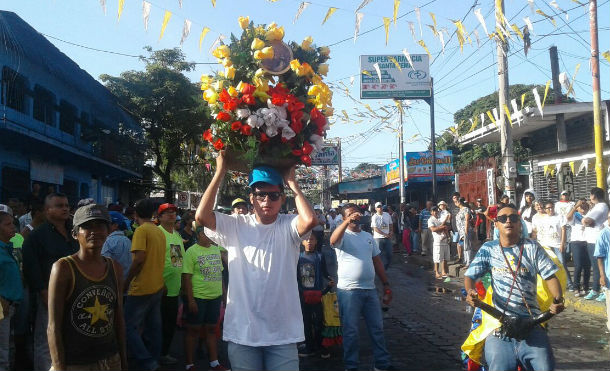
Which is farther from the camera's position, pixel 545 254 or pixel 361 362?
pixel 361 362

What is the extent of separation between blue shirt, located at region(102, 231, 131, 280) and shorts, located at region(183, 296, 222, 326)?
794 mm

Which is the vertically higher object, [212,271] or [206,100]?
[206,100]

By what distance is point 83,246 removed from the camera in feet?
11.0

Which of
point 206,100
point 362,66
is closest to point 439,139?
point 362,66

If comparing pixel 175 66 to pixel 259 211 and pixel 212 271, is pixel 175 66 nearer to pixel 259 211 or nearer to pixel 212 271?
pixel 212 271

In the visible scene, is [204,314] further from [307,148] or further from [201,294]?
[307,148]

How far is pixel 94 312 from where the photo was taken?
3.24m

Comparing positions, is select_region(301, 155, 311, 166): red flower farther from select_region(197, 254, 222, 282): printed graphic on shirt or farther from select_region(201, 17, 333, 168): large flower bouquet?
select_region(197, 254, 222, 282): printed graphic on shirt

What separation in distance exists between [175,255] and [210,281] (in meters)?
0.69

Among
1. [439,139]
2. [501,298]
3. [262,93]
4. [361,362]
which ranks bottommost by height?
[361,362]

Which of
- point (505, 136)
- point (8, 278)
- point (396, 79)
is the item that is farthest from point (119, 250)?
point (396, 79)

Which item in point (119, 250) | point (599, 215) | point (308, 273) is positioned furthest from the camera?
point (599, 215)

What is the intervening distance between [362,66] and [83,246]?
69.7 feet

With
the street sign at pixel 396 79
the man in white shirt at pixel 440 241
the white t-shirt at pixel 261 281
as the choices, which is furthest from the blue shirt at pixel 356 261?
the street sign at pixel 396 79
